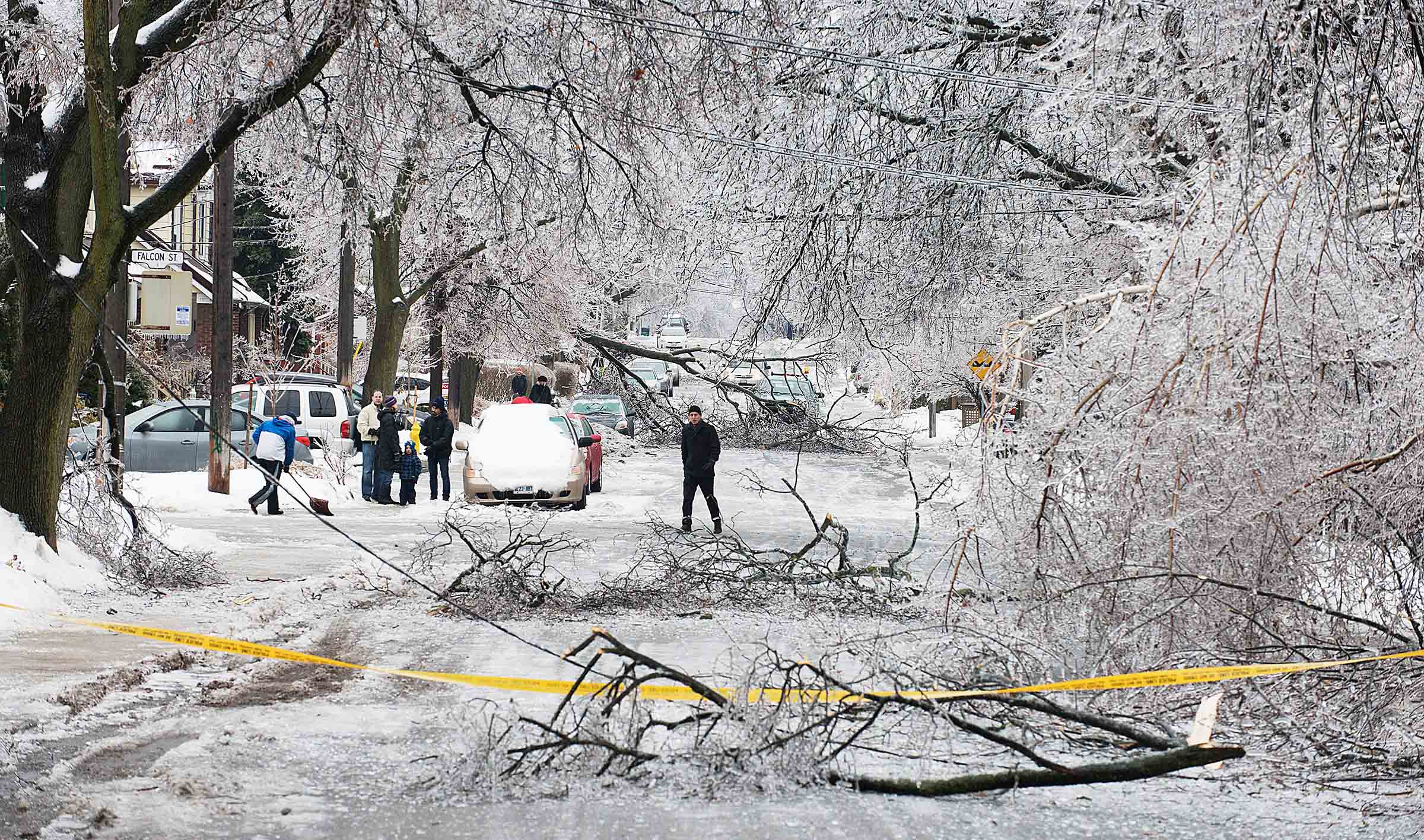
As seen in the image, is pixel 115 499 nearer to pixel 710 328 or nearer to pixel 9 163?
pixel 9 163

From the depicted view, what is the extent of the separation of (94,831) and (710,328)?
8740 cm

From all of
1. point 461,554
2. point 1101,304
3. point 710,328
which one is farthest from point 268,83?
point 710,328

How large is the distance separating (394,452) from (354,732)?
1357 centimetres

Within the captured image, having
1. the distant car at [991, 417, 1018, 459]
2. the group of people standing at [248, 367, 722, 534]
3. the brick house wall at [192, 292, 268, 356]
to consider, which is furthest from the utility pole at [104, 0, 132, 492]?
the brick house wall at [192, 292, 268, 356]

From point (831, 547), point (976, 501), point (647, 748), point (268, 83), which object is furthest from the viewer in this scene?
point (831, 547)

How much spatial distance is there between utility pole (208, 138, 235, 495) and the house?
0.98m

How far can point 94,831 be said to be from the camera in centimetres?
521

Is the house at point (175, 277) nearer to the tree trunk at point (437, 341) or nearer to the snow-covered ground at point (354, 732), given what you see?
the snow-covered ground at point (354, 732)

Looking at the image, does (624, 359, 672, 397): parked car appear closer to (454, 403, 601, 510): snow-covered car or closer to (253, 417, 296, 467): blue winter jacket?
(454, 403, 601, 510): snow-covered car

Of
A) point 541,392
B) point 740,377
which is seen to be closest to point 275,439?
point 740,377

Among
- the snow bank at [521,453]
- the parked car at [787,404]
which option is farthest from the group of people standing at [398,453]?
the parked car at [787,404]

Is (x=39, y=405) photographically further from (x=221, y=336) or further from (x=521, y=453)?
(x=521, y=453)

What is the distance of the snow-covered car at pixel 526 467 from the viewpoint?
19.9 meters

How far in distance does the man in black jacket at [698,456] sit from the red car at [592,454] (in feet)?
12.1
